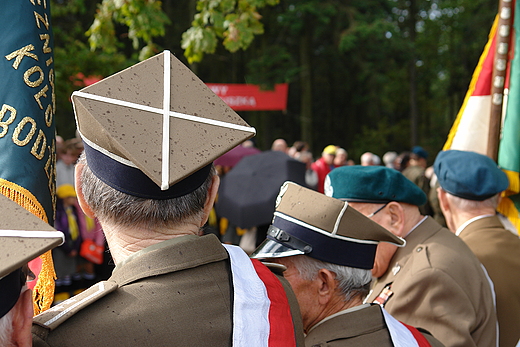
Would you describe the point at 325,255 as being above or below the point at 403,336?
above

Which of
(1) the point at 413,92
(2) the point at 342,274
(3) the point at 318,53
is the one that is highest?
(2) the point at 342,274

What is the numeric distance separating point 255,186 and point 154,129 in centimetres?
539

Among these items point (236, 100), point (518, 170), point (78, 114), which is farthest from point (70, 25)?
point (78, 114)

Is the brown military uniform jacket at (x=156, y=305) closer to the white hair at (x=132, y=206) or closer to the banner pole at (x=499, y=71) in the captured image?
the white hair at (x=132, y=206)

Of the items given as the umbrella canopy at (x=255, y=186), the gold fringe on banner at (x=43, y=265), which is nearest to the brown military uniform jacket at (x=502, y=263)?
the gold fringe on banner at (x=43, y=265)

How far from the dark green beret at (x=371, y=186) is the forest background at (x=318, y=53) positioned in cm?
206

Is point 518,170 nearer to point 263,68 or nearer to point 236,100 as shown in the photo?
point 236,100

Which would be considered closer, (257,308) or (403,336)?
(257,308)

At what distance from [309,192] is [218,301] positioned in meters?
0.91

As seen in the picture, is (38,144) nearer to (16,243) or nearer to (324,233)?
(16,243)

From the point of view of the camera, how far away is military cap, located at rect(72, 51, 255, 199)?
1.19m

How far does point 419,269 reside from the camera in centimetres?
236

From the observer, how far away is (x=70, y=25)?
15656mm

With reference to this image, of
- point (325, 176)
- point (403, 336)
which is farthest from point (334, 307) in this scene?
point (325, 176)
